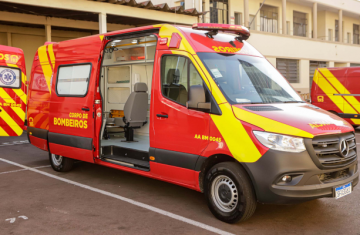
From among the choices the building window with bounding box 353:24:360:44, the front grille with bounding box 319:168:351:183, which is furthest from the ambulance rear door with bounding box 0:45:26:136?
the building window with bounding box 353:24:360:44

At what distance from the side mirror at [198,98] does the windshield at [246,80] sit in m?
0.26

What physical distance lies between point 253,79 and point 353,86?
32.7ft

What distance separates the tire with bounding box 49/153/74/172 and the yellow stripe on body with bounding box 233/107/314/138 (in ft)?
13.7

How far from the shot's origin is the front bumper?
4203 millimetres

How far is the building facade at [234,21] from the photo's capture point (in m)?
17.1

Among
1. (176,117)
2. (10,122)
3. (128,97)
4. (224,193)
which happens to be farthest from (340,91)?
(10,122)

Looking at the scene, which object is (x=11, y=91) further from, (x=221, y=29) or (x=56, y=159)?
(x=221, y=29)

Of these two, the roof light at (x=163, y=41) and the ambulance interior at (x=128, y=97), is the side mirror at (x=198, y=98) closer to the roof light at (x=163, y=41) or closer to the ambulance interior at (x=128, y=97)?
the roof light at (x=163, y=41)

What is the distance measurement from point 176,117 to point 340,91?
35.1ft

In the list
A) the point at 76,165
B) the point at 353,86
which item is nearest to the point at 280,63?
the point at 353,86

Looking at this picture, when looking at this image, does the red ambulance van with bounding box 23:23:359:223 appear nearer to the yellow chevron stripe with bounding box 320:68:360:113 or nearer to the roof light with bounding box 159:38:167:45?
the roof light with bounding box 159:38:167:45

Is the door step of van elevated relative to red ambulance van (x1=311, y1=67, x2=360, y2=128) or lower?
lower

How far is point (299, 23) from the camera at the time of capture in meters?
30.7

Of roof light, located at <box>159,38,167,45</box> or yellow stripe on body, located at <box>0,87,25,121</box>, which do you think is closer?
roof light, located at <box>159,38,167,45</box>
